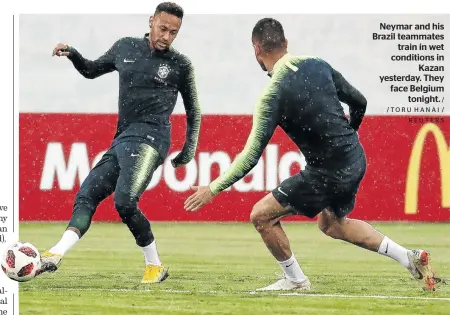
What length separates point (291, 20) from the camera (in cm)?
738

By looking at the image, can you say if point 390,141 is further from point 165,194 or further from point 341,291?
point 341,291

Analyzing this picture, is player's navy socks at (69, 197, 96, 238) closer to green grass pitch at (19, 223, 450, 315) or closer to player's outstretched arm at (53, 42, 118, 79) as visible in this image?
green grass pitch at (19, 223, 450, 315)

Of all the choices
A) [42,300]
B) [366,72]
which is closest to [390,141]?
[366,72]

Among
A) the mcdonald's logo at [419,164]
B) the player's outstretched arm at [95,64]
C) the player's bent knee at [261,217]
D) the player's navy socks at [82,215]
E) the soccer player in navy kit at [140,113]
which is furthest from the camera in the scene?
the mcdonald's logo at [419,164]

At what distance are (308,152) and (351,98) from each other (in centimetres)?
48

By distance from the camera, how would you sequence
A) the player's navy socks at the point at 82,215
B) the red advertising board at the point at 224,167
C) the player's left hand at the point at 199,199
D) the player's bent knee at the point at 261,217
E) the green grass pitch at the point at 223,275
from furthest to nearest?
the red advertising board at the point at 224,167 < the player's navy socks at the point at 82,215 < the player's bent knee at the point at 261,217 < the green grass pitch at the point at 223,275 < the player's left hand at the point at 199,199

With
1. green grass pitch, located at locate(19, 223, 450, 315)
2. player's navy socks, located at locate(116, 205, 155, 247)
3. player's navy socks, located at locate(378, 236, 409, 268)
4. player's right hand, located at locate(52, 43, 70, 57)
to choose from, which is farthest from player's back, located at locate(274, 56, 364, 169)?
player's right hand, located at locate(52, 43, 70, 57)

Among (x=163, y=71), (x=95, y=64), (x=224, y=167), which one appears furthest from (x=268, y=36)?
(x=224, y=167)

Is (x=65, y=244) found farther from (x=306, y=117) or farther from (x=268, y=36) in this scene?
(x=268, y=36)

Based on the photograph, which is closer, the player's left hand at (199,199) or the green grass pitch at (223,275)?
the player's left hand at (199,199)

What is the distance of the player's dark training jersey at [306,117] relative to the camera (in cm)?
569

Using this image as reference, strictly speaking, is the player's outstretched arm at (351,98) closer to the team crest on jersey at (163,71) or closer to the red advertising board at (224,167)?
the team crest on jersey at (163,71)

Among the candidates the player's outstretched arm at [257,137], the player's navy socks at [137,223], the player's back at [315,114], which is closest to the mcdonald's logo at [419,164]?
the player's back at [315,114]
